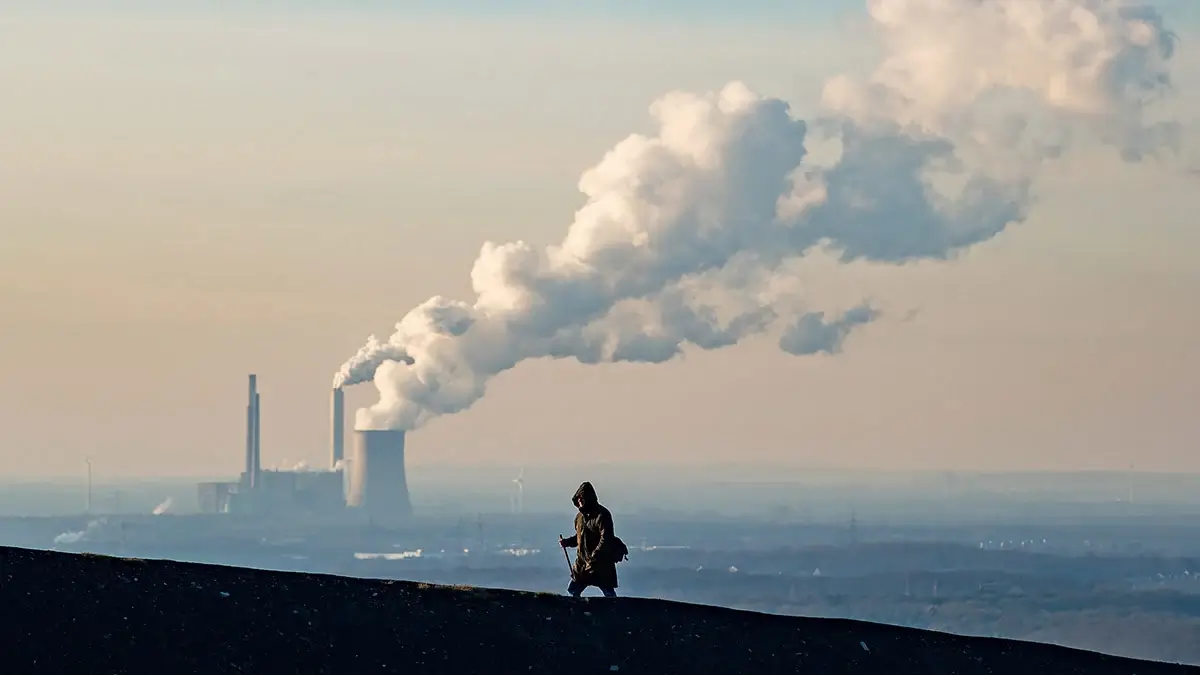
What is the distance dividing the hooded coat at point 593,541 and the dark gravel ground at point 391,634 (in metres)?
0.37

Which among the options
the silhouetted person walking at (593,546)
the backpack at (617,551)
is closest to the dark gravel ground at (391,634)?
the silhouetted person walking at (593,546)

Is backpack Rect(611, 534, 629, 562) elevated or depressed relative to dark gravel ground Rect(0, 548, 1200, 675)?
elevated

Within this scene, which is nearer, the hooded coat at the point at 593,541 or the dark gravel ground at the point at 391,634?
the dark gravel ground at the point at 391,634

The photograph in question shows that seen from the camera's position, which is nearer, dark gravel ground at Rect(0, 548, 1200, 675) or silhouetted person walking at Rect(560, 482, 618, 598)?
dark gravel ground at Rect(0, 548, 1200, 675)

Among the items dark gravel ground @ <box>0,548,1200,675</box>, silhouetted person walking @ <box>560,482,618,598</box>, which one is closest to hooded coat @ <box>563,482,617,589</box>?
silhouetted person walking @ <box>560,482,618,598</box>

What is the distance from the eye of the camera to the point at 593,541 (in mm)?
26375

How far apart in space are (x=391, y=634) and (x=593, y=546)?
123 inches

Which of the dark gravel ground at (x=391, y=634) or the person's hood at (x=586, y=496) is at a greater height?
the person's hood at (x=586, y=496)

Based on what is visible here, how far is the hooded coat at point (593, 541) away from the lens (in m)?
26.3

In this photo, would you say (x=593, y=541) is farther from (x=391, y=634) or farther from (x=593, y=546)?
(x=391, y=634)

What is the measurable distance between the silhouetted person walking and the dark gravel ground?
345 millimetres

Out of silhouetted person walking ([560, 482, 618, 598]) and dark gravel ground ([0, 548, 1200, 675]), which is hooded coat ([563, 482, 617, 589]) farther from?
dark gravel ground ([0, 548, 1200, 675])

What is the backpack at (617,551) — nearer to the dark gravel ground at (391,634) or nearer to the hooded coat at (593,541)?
the hooded coat at (593,541)

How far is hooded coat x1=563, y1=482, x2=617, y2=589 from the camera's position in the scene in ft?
86.2
